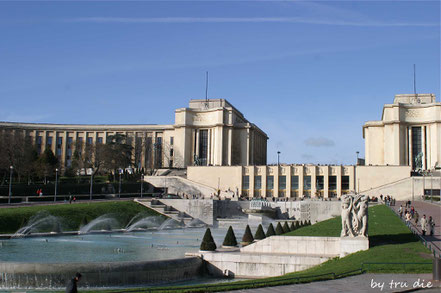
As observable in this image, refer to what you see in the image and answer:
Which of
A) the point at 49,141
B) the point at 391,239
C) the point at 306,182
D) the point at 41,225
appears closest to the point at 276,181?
the point at 306,182

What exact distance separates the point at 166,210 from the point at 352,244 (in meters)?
46.5

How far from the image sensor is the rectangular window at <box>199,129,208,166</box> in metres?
113

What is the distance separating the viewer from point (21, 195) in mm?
63281

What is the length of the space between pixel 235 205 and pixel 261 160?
62605 millimetres

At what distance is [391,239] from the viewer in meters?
27.2

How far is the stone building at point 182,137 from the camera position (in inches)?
4395

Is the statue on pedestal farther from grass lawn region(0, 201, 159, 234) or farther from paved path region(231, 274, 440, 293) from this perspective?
grass lawn region(0, 201, 159, 234)

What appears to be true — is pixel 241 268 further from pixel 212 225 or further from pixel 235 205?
pixel 235 205

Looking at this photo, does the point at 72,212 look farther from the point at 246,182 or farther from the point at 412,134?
the point at 412,134

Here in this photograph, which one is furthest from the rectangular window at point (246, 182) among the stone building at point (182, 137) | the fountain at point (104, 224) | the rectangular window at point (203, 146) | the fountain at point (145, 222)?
the fountain at point (104, 224)

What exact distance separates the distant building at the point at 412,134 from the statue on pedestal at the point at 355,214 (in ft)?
250

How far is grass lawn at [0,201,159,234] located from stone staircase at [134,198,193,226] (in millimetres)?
1546

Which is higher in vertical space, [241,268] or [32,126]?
[32,126]

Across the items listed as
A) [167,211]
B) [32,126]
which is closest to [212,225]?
[167,211]
